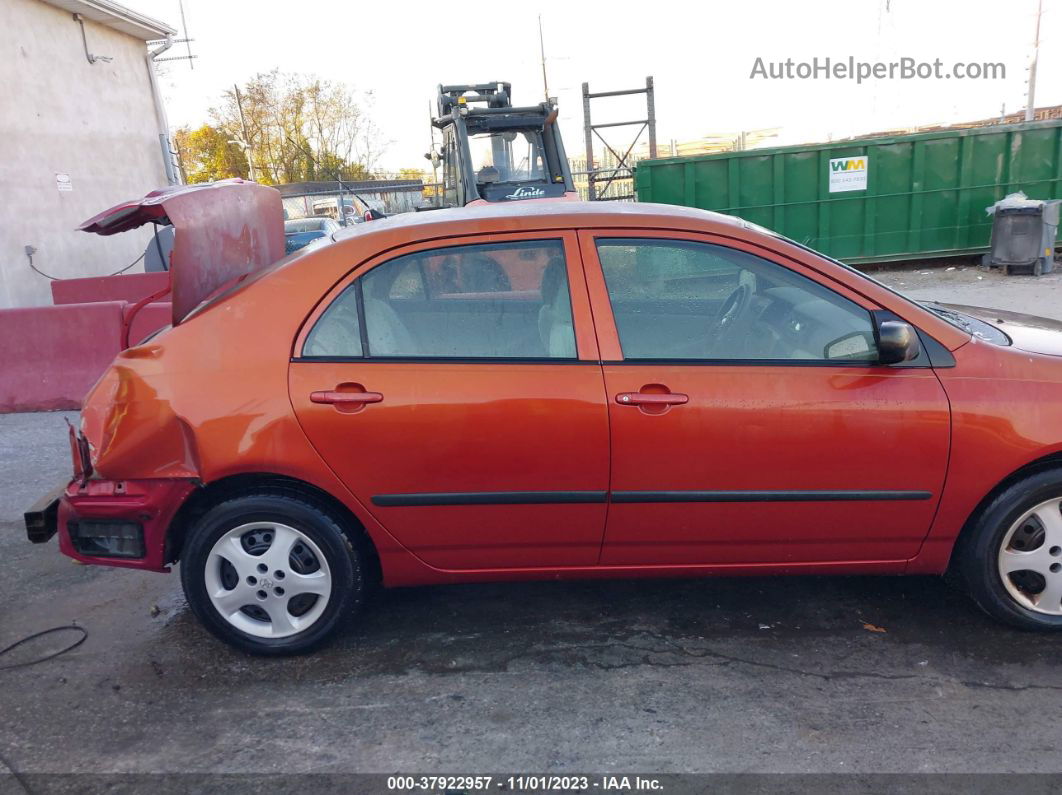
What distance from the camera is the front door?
2.97 meters

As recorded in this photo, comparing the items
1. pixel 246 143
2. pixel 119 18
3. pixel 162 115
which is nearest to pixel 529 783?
pixel 119 18

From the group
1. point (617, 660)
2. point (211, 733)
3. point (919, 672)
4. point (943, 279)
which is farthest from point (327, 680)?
point (943, 279)

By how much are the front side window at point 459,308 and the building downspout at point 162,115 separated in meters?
16.1

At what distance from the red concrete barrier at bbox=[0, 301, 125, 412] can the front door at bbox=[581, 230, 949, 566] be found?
5652mm

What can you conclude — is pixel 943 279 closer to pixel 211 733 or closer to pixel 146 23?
pixel 211 733

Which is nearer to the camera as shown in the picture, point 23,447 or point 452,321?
point 452,321

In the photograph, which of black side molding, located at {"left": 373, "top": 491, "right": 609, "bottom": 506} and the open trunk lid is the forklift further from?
black side molding, located at {"left": 373, "top": 491, "right": 609, "bottom": 506}

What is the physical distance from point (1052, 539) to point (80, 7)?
1641 centimetres

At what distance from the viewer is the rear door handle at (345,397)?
301cm

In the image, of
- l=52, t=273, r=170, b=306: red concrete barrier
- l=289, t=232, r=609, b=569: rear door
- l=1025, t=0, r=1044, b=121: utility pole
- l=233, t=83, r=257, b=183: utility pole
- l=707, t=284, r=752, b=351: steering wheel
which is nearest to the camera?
l=289, t=232, r=609, b=569: rear door

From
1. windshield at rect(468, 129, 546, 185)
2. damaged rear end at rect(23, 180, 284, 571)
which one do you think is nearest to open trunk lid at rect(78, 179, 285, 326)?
damaged rear end at rect(23, 180, 284, 571)

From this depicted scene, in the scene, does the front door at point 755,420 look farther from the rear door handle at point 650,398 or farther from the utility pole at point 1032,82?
the utility pole at point 1032,82

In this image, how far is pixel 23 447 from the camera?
623cm

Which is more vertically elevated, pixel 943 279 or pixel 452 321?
pixel 452 321
